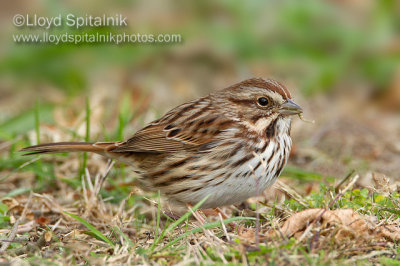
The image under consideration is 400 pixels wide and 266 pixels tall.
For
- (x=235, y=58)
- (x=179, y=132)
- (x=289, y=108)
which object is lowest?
(x=179, y=132)

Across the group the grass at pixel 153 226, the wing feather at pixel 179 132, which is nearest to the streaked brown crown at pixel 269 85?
the wing feather at pixel 179 132

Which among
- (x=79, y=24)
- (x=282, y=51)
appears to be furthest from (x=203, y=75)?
(x=79, y=24)

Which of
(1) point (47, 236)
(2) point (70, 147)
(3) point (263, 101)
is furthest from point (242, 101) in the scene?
(1) point (47, 236)

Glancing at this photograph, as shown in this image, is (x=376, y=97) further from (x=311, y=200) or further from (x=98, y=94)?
(x=311, y=200)

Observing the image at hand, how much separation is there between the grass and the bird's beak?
0.58 m

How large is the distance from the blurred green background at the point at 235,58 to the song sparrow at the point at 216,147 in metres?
3.71

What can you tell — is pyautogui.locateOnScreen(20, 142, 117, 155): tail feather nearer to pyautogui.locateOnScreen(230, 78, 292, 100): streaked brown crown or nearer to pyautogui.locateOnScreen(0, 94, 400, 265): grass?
pyautogui.locateOnScreen(0, 94, 400, 265): grass

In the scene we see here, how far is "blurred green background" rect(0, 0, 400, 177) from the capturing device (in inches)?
377

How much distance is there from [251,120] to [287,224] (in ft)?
3.76

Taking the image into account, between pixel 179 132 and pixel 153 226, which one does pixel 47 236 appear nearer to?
pixel 153 226

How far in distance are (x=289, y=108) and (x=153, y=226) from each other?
4.53 feet

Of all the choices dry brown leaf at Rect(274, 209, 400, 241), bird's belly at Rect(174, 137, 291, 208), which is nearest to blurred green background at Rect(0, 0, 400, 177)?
bird's belly at Rect(174, 137, 291, 208)

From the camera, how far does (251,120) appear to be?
5.11m

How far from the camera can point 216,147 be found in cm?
496
